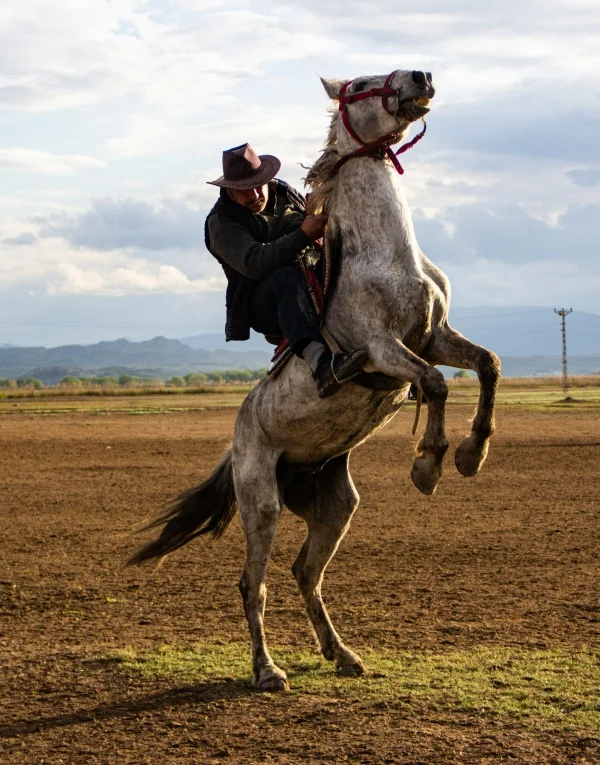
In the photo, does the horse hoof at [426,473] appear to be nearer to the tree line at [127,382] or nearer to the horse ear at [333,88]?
the horse ear at [333,88]

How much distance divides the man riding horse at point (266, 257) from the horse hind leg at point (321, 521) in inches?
34.9

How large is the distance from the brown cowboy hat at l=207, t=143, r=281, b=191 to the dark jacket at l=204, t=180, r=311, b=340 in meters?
0.15

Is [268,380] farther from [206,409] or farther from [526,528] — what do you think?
[206,409]

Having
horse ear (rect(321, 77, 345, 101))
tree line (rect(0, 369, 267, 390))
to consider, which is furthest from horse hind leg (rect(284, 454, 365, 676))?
tree line (rect(0, 369, 267, 390))

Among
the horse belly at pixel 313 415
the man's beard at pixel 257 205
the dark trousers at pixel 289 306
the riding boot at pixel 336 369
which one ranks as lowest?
the horse belly at pixel 313 415

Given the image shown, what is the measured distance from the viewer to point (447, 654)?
653 centimetres

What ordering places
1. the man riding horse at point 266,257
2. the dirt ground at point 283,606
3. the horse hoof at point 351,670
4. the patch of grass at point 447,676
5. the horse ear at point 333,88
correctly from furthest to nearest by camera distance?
the horse hoof at point 351,670 < the horse ear at point 333,88 < the man riding horse at point 266,257 < the patch of grass at point 447,676 < the dirt ground at point 283,606

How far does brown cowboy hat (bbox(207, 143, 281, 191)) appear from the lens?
604 centimetres

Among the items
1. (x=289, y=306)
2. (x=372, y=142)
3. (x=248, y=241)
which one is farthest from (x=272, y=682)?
(x=372, y=142)

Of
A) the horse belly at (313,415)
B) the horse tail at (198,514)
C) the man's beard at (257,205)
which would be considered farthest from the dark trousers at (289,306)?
the horse tail at (198,514)

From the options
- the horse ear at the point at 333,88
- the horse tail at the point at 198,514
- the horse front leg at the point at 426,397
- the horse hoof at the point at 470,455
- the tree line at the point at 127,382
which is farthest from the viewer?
the tree line at the point at 127,382

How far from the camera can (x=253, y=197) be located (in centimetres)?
619

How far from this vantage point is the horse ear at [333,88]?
19.3 ft

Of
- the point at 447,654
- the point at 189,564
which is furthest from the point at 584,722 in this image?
the point at 189,564
